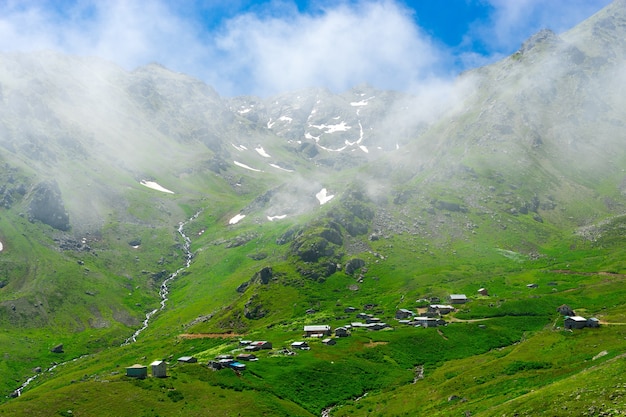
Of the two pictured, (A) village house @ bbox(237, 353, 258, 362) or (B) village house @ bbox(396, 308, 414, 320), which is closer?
(A) village house @ bbox(237, 353, 258, 362)

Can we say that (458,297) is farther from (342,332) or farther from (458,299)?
(342,332)

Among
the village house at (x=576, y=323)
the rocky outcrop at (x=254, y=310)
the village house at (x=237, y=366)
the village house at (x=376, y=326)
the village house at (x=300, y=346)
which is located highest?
the rocky outcrop at (x=254, y=310)

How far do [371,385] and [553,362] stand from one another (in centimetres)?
3609

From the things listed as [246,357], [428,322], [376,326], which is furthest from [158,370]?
[428,322]

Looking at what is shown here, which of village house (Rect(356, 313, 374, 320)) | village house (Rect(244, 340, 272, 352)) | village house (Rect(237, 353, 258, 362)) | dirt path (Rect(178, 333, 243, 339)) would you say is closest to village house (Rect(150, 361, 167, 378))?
village house (Rect(237, 353, 258, 362))

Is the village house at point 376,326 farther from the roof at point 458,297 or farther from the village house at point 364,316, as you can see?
the roof at point 458,297

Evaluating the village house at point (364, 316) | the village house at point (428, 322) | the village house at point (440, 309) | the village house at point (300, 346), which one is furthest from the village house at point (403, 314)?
the village house at point (300, 346)

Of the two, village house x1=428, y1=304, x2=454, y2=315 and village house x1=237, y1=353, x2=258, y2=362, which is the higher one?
village house x1=428, y1=304, x2=454, y2=315

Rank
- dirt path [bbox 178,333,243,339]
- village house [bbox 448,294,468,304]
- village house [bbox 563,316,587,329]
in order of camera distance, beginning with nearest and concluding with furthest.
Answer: village house [bbox 563,316,587,329] < village house [bbox 448,294,468,304] < dirt path [bbox 178,333,243,339]

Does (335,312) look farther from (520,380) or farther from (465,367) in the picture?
(520,380)

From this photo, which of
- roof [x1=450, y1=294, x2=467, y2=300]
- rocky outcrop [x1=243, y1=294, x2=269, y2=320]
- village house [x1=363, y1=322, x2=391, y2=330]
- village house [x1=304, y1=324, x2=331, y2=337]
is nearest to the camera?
village house [x1=304, y1=324, x2=331, y2=337]

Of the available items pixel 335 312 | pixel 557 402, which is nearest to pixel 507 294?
pixel 335 312

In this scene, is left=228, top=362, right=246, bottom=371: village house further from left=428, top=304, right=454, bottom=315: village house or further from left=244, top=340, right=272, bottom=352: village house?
left=428, top=304, right=454, bottom=315: village house

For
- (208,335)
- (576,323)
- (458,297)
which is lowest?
(576,323)
